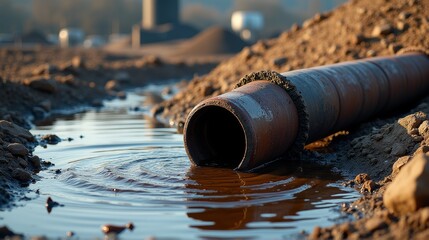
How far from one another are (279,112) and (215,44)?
3313 centimetres

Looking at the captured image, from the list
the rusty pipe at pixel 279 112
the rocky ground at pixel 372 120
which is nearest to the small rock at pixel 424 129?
the rocky ground at pixel 372 120

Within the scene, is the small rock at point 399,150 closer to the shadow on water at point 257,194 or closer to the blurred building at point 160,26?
the shadow on water at point 257,194

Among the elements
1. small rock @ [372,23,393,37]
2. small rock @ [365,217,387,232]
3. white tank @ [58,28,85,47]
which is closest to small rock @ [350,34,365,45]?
small rock @ [372,23,393,37]

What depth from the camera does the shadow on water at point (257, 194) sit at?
6457 mm

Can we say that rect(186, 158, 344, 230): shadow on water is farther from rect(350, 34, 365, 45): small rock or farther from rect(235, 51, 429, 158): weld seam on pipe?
rect(350, 34, 365, 45): small rock

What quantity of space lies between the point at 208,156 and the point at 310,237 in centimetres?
328

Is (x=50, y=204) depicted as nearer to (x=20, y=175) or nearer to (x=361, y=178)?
(x=20, y=175)

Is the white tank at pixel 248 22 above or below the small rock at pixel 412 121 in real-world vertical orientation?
above

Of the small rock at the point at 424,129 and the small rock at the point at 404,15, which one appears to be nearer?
the small rock at the point at 424,129

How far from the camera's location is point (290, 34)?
1694cm

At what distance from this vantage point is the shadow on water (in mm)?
6457

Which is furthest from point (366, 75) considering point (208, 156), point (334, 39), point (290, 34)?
point (290, 34)

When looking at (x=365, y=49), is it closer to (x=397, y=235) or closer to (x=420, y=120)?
(x=420, y=120)

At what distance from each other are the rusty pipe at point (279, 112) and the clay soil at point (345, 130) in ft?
1.31
